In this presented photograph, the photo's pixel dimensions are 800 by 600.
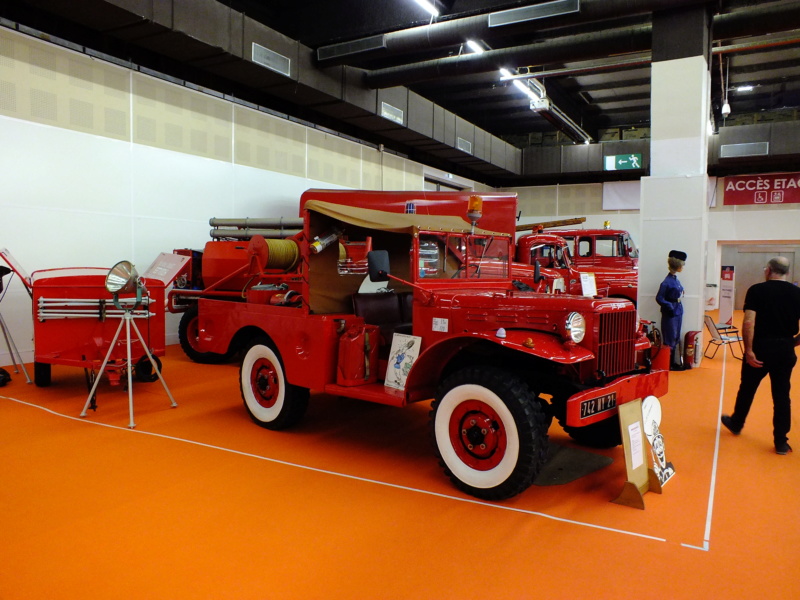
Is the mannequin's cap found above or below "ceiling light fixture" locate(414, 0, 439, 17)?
below

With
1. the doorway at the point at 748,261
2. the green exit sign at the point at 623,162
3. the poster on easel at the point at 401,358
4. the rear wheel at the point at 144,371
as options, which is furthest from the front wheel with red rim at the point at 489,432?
the doorway at the point at 748,261

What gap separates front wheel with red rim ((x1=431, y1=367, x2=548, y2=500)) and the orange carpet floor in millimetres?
162

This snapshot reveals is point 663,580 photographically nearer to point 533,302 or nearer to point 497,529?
point 497,529

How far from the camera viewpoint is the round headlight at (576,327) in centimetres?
349

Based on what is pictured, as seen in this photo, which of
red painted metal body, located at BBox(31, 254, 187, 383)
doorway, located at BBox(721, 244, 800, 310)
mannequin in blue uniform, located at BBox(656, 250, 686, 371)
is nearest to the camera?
red painted metal body, located at BBox(31, 254, 187, 383)

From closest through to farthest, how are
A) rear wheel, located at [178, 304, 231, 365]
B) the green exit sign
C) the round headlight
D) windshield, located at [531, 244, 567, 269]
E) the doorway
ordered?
the round headlight → rear wheel, located at [178, 304, 231, 365] → windshield, located at [531, 244, 567, 269] → the green exit sign → the doorway

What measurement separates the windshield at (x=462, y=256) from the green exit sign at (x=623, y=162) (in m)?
14.2

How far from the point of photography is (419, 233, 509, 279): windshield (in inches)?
173

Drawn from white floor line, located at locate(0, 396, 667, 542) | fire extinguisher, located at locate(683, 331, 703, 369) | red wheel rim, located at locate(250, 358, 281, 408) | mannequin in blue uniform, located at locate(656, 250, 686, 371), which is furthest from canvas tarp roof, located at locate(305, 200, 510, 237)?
fire extinguisher, located at locate(683, 331, 703, 369)

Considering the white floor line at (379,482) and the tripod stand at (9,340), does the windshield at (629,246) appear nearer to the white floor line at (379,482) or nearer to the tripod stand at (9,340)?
the white floor line at (379,482)

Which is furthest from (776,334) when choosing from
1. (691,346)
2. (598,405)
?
(691,346)

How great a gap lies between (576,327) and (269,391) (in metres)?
2.80

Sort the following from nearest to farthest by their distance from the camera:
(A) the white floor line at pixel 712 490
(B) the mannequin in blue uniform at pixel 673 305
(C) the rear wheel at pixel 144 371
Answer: (A) the white floor line at pixel 712 490
(C) the rear wheel at pixel 144 371
(B) the mannequin in blue uniform at pixel 673 305

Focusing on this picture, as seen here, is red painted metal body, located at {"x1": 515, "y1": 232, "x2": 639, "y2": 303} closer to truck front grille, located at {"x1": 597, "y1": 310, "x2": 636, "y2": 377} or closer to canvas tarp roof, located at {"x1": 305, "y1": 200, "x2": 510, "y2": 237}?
canvas tarp roof, located at {"x1": 305, "y1": 200, "x2": 510, "y2": 237}
